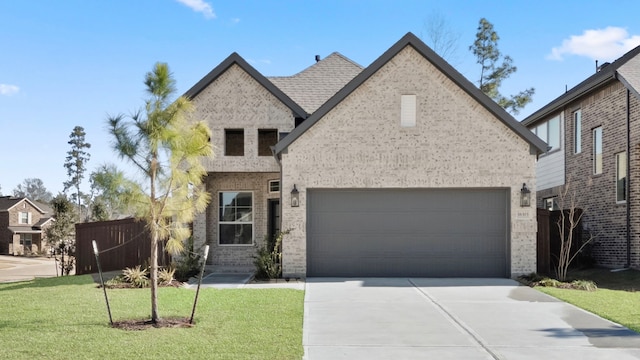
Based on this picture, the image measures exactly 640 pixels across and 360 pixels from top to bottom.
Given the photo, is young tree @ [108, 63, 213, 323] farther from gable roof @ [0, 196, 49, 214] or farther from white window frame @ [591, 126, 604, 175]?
gable roof @ [0, 196, 49, 214]

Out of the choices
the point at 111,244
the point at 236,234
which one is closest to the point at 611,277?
the point at 236,234

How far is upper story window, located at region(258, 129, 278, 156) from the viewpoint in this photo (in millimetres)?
18203

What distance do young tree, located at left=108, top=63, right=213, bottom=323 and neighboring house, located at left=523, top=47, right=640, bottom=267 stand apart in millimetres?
10179

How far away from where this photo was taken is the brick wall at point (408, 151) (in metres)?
15.1

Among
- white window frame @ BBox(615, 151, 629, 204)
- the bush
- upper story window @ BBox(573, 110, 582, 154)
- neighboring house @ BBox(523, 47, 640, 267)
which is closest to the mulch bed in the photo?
the bush

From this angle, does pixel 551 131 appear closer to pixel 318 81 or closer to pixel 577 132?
pixel 577 132

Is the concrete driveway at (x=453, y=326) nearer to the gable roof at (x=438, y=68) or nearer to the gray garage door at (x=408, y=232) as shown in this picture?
the gray garage door at (x=408, y=232)

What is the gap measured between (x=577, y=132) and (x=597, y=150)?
67.8 inches

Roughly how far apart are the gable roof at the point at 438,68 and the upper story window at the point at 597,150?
198 inches

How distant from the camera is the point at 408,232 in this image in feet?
50.5

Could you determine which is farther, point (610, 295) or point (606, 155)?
point (606, 155)

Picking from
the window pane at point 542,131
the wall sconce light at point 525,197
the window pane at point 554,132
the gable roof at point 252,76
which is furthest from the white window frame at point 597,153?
the gable roof at point 252,76

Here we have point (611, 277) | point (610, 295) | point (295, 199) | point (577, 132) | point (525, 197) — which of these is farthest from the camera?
point (577, 132)

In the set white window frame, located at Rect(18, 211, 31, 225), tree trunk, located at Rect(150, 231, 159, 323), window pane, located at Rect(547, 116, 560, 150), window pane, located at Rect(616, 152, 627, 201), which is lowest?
white window frame, located at Rect(18, 211, 31, 225)
